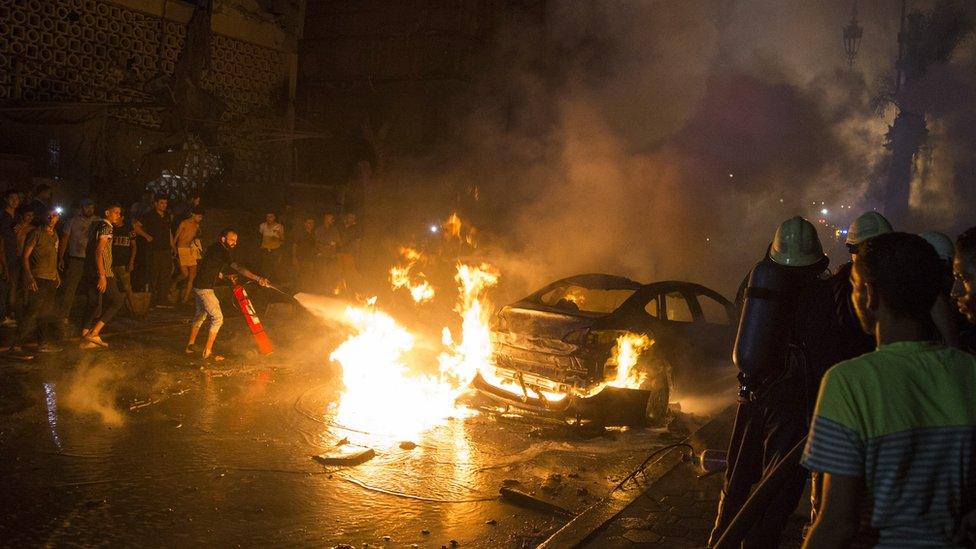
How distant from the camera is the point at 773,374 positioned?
12.6 ft

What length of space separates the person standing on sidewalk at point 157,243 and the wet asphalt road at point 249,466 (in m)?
4.01

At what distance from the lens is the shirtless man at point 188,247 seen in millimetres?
12773

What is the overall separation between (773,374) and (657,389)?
3.86 meters

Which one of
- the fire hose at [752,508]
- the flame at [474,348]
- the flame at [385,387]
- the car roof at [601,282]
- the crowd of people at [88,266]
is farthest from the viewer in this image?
the crowd of people at [88,266]

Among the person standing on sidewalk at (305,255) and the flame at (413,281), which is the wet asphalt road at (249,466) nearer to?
the flame at (413,281)

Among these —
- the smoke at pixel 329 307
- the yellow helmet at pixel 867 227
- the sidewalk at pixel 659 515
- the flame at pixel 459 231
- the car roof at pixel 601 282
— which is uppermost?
the flame at pixel 459 231

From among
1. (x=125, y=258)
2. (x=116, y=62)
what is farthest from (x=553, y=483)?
(x=116, y=62)

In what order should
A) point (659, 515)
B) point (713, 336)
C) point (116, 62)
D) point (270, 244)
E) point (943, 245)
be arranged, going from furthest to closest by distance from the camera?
point (116, 62) → point (270, 244) → point (713, 336) → point (659, 515) → point (943, 245)

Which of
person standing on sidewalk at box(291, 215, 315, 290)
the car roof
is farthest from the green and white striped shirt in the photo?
person standing on sidewalk at box(291, 215, 315, 290)

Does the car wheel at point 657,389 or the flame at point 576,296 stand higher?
the flame at point 576,296

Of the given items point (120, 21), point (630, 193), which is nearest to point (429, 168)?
point (630, 193)

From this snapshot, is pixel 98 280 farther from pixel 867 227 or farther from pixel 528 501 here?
pixel 867 227

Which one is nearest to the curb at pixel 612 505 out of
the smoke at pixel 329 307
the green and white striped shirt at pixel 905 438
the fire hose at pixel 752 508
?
the fire hose at pixel 752 508

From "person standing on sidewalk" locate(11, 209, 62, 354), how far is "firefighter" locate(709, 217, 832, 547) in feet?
29.3
